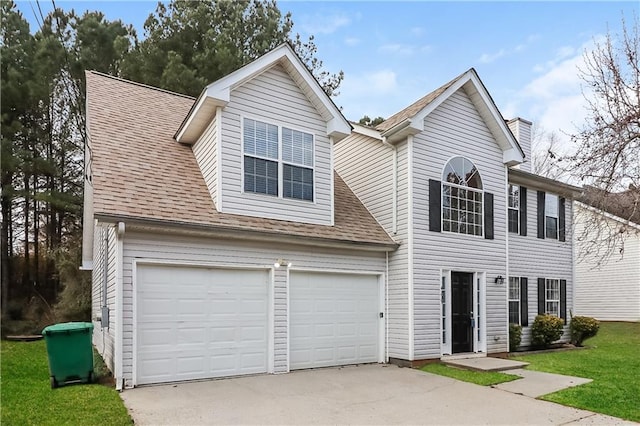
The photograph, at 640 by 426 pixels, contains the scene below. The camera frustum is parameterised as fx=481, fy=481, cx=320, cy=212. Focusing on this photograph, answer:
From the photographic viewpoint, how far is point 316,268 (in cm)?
998

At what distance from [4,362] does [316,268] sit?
22.9ft

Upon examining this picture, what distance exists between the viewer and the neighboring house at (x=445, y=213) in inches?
422

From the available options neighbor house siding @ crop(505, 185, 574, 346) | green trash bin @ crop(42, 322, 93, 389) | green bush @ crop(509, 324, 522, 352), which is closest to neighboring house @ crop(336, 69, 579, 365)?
neighbor house siding @ crop(505, 185, 574, 346)

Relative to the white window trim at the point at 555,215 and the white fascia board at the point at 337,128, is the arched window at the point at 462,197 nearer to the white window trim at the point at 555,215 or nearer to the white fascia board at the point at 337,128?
the white fascia board at the point at 337,128

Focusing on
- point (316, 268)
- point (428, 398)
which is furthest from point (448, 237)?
point (428, 398)

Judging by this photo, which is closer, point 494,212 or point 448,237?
point 448,237

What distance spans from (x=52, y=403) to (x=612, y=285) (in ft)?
75.6

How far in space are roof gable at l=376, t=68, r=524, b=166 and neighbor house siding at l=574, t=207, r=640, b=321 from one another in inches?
393

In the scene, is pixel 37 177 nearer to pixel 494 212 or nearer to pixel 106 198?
pixel 106 198

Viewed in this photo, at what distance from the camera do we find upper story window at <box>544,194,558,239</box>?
15045 millimetres

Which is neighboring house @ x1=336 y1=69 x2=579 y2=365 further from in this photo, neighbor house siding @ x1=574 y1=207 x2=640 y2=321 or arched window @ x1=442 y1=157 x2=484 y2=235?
neighbor house siding @ x1=574 y1=207 x2=640 y2=321

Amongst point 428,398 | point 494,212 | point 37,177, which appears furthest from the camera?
point 37,177

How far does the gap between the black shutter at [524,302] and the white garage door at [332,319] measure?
212 inches

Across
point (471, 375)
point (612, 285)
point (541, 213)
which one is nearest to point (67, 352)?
point (471, 375)
